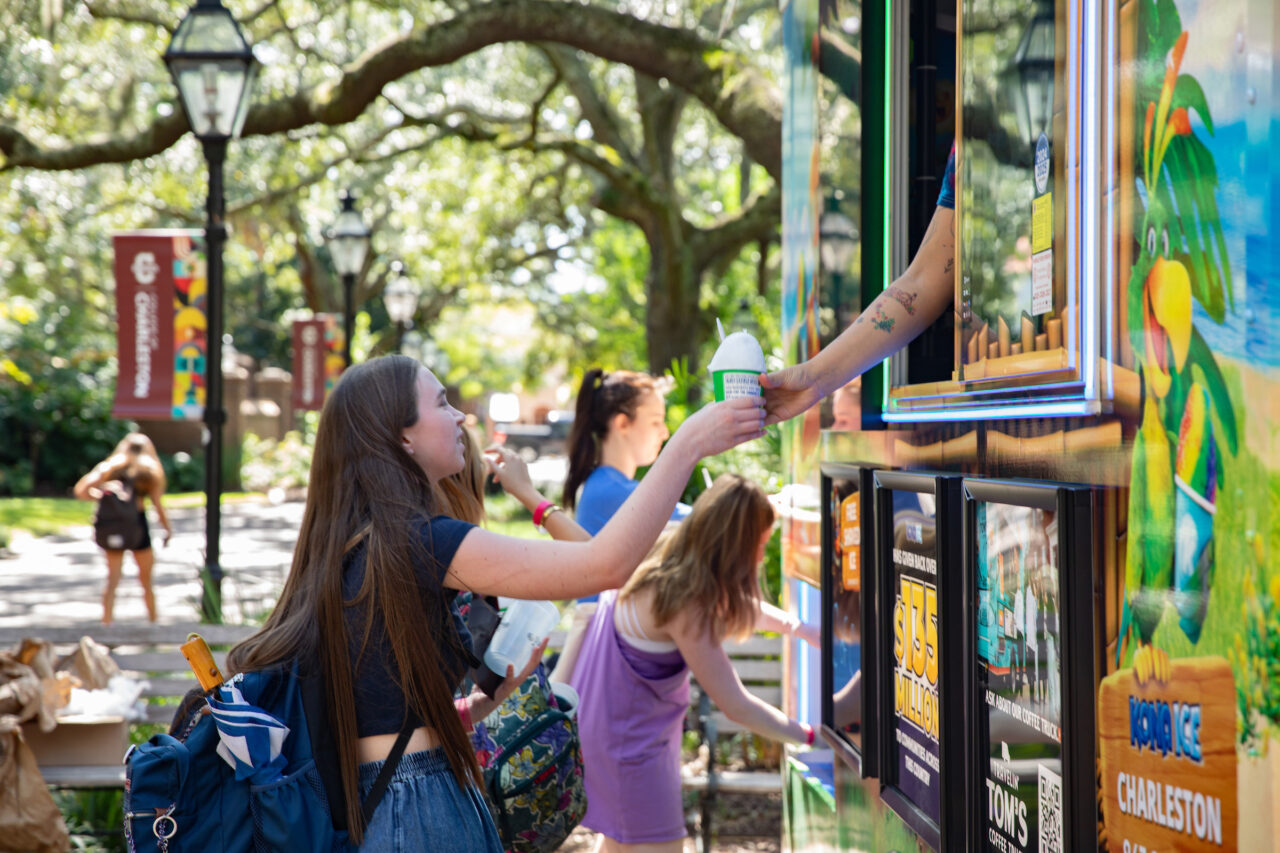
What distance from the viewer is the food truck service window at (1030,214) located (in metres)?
1.93

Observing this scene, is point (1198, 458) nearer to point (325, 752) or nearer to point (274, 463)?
point (325, 752)

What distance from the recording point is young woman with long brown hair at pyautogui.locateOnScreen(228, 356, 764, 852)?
8.02 feet

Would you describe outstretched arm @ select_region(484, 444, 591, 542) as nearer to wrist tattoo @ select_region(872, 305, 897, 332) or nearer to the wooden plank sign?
wrist tattoo @ select_region(872, 305, 897, 332)

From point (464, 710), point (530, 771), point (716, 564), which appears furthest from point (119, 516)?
point (464, 710)

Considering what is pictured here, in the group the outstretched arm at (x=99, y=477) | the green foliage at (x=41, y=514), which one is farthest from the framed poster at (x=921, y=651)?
the green foliage at (x=41, y=514)

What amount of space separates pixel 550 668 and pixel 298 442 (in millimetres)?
30782

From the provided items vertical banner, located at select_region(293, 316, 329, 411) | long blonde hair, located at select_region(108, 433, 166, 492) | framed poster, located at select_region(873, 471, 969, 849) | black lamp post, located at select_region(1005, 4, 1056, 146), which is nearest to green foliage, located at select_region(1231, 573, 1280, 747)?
framed poster, located at select_region(873, 471, 969, 849)

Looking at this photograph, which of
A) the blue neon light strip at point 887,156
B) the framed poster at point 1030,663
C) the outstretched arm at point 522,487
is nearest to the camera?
the framed poster at point 1030,663

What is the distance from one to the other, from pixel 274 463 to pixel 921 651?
116 feet

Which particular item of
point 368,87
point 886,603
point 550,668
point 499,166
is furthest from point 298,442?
point 886,603

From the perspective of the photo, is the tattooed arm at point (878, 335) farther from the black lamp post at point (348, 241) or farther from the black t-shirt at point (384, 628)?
the black lamp post at point (348, 241)

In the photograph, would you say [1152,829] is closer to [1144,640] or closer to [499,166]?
[1144,640]

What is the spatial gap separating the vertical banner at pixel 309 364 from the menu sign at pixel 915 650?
21.6 meters

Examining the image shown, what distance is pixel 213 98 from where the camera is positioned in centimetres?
796
